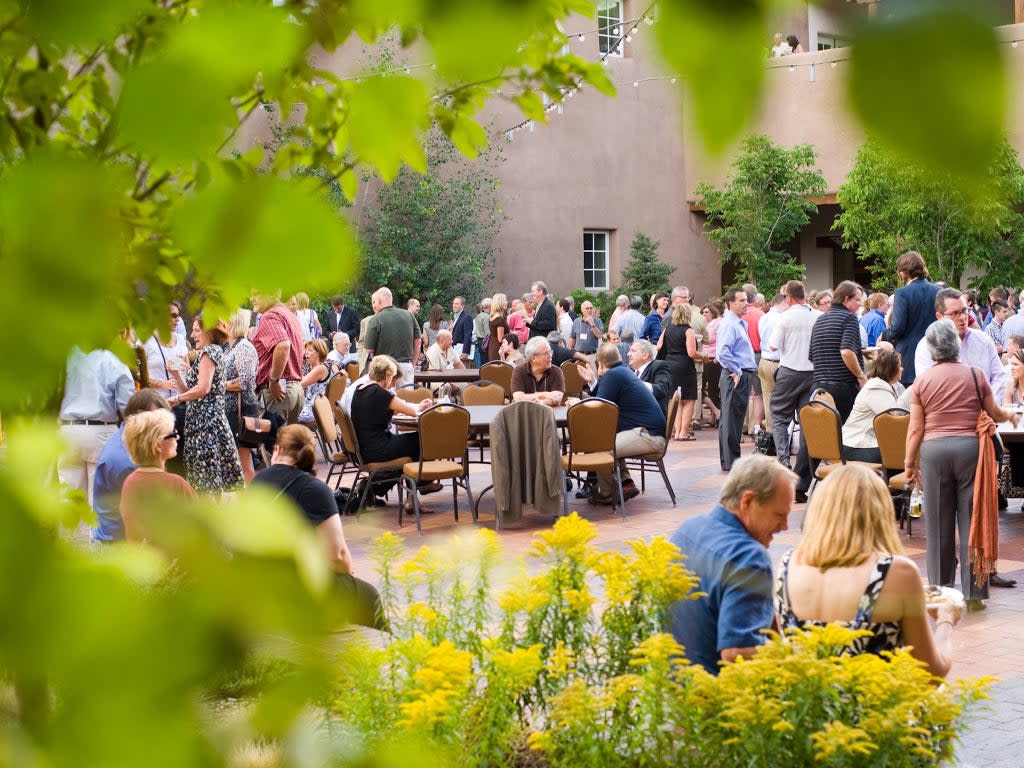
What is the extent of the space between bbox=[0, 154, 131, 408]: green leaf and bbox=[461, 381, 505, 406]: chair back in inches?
408

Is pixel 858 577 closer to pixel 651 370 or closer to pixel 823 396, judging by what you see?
pixel 823 396

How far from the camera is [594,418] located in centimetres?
897

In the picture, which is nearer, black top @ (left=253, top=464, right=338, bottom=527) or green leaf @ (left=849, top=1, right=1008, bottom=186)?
green leaf @ (left=849, top=1, right=1008, bottom=186)

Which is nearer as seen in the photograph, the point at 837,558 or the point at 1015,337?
the point at 837,558

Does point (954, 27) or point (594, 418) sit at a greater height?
point (954, 27)

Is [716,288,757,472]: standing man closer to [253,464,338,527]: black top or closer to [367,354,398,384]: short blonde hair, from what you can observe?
[367,354,398,384]: short blonde hair

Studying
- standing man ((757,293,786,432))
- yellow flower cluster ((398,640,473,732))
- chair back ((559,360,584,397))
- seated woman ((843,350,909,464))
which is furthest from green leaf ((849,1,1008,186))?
chair back ((559,360,584,397))

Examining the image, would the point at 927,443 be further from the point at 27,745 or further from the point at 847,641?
the point at 27,745

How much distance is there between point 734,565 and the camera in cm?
345

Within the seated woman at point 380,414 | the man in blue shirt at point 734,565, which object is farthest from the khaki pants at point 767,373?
the man in blue shirt at point 734,565

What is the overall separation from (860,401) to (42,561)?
8000mm

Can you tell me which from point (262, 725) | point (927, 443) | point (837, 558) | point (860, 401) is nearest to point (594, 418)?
point (860, 401)

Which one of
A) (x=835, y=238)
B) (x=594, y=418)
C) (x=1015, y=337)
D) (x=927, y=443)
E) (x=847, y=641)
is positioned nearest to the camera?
(x=847, y=641)

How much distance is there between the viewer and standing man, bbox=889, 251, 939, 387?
29.4 feet
